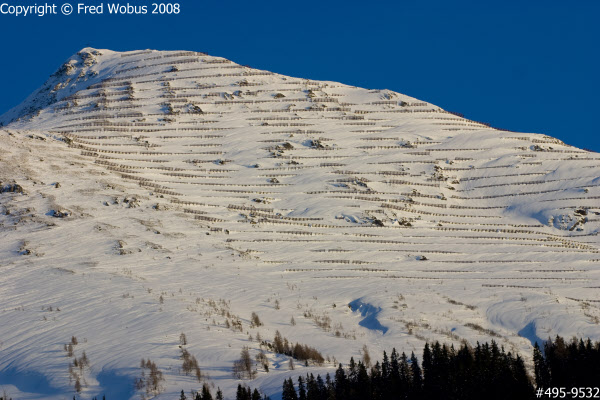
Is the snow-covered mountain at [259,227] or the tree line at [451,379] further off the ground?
the snow-covered mountain at [259,227]

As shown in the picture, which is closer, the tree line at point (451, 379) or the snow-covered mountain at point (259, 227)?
the tree line at point (451, 379)

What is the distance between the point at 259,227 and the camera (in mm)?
70375

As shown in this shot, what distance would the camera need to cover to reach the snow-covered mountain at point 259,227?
1716 inches

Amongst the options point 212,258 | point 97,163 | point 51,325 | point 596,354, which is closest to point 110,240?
point 212,258

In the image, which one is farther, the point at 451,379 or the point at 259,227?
the point at 259,227

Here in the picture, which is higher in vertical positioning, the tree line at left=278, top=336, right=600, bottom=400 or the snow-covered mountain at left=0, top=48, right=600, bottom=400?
the snow-covered mountain at left=0, top=48, right=600, bottom=400

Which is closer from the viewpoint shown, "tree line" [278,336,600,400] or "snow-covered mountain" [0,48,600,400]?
"tree line" [278,336,600,400]

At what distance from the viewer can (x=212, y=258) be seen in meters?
60.0

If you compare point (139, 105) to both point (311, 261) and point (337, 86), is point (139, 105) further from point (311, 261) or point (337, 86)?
point (311, 261)

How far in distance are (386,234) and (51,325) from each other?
119ft

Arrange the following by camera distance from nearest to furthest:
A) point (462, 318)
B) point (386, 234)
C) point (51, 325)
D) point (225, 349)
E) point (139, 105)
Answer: point (225, 349)
point (51, 325)
point (462, 318)
point (386, 234)
point (139, 105)

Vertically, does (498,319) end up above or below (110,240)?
below

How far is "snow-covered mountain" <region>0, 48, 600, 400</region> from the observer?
4359cm

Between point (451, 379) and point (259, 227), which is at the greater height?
point (259, 227)
